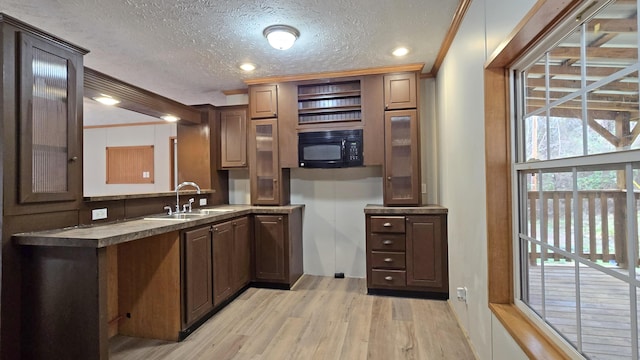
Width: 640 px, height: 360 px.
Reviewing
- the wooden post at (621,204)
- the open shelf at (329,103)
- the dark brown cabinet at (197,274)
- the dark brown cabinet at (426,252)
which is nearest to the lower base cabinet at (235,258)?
the dark brown cabinet at (197,274)

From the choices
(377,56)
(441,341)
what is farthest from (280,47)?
(441,341)

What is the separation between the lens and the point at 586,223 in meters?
1.08

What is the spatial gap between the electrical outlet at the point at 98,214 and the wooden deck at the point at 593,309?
2.86m

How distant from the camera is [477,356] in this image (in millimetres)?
1958

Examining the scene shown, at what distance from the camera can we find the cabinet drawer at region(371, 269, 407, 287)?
3062mm

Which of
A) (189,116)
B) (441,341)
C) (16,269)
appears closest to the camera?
(16,269)

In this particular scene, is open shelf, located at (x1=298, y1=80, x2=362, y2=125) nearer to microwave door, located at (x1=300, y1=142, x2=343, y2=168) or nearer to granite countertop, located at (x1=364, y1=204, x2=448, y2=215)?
microwave door, located at (x1=300, y1=142, x2=343, y2=168)

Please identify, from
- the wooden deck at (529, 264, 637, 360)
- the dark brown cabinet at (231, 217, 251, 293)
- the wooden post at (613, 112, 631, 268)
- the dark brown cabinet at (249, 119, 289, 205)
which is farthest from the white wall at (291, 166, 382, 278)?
the wooden post at (613, 112, 631, 268)

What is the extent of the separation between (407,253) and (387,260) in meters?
0.22

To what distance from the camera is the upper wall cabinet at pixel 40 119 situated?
1.71 metres

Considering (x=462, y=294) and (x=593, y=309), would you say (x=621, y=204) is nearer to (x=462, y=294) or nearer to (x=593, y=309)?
(x=593, y=309)

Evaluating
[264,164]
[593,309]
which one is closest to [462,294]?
[593,309]

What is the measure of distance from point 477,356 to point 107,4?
11.2ft

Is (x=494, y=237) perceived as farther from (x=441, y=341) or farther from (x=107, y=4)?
(x=107, y=4)
